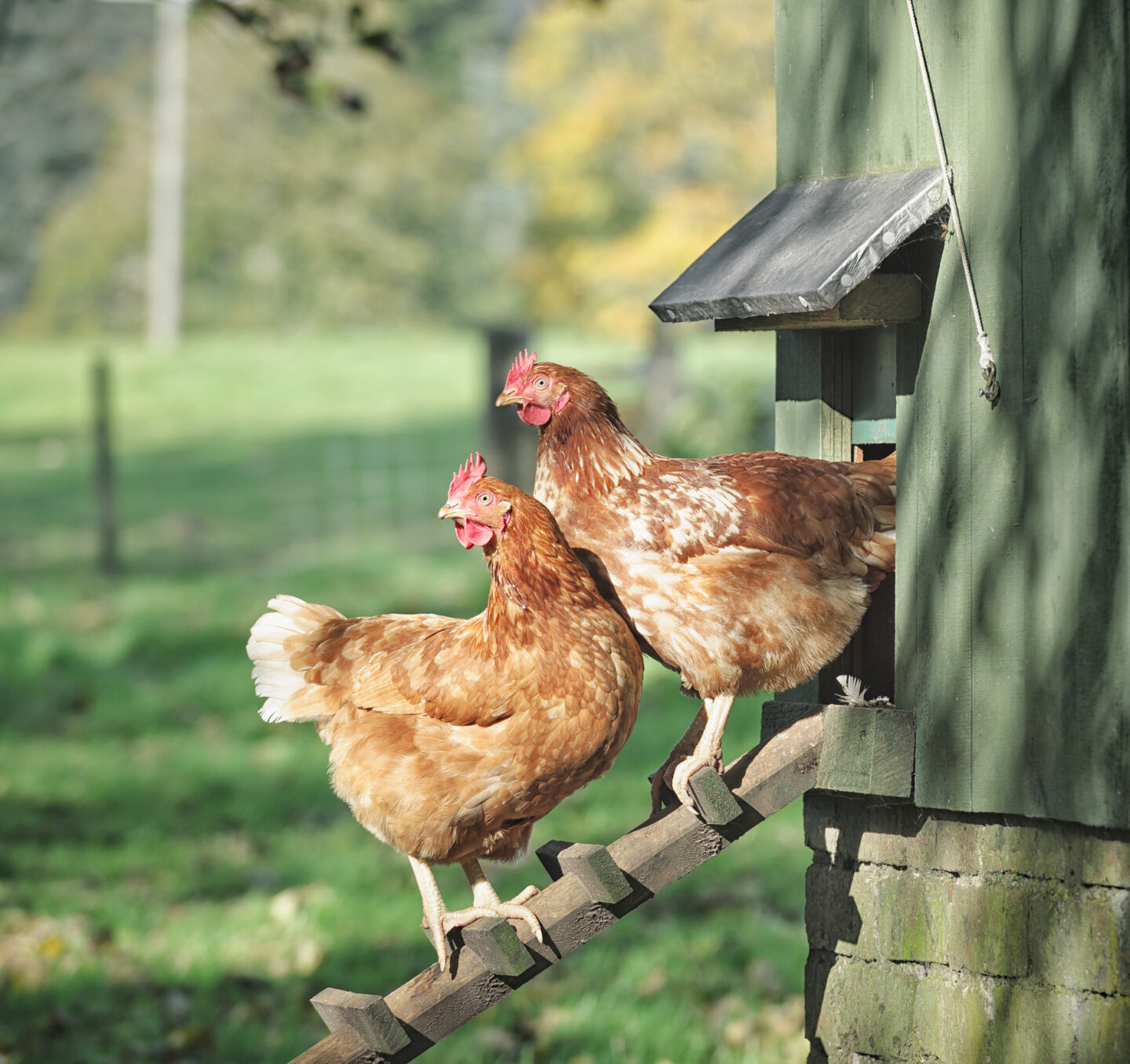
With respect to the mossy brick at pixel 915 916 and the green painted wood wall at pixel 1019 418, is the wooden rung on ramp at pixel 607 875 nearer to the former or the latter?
the green painted wood wall at pixel 1019 418

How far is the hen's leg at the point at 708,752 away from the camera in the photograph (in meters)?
2.71

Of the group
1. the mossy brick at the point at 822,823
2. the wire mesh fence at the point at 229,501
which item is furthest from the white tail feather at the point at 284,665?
the wire mesh fence at the point at 229,501

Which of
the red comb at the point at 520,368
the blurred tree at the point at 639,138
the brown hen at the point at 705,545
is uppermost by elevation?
the blurred tree at the point at 639,138

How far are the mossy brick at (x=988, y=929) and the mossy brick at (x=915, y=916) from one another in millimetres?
21

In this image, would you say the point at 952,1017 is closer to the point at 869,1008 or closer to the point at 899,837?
the point at 869,1008

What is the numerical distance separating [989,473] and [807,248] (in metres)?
0.58

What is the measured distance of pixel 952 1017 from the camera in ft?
9.32

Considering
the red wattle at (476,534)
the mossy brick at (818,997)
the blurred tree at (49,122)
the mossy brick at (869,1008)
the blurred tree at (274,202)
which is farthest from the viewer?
the blurred tree at (49,122)

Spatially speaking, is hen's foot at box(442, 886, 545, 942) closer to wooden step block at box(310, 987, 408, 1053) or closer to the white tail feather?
wooden step block at box(310, 987, 408, 1053)

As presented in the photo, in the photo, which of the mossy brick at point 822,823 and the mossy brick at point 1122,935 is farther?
the mossy brick at point 822,823

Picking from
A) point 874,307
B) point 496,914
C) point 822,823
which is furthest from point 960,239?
point 496,914

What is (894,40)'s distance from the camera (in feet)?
9.35

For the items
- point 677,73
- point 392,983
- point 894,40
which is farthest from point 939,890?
point 677,73

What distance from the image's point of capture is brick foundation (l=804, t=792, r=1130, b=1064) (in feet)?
8.57
